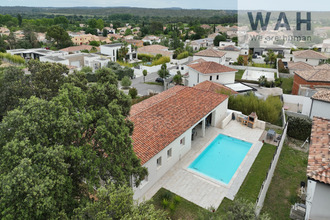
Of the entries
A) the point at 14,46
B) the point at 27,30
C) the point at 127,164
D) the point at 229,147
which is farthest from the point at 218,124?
the point at 27,30

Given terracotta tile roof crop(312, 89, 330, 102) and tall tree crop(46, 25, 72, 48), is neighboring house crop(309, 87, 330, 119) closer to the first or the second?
terracotta tile roof crop(312, 89, 330, 102)

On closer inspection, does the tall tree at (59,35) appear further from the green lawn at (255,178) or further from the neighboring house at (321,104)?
the neighboring house at (321,104)

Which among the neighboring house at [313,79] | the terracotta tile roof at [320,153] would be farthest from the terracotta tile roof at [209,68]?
the terracotta tile roof at [320,153]

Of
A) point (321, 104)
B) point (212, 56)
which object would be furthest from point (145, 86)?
point (321, 104)

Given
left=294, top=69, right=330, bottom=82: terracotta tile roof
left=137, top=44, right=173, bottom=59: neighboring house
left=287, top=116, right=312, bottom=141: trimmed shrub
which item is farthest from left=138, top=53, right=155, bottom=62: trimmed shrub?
left=287, top=116, right=312, bottom=141: trimmed shrub

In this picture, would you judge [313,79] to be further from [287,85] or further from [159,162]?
[159,162]

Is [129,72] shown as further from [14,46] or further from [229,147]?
[14,46]
